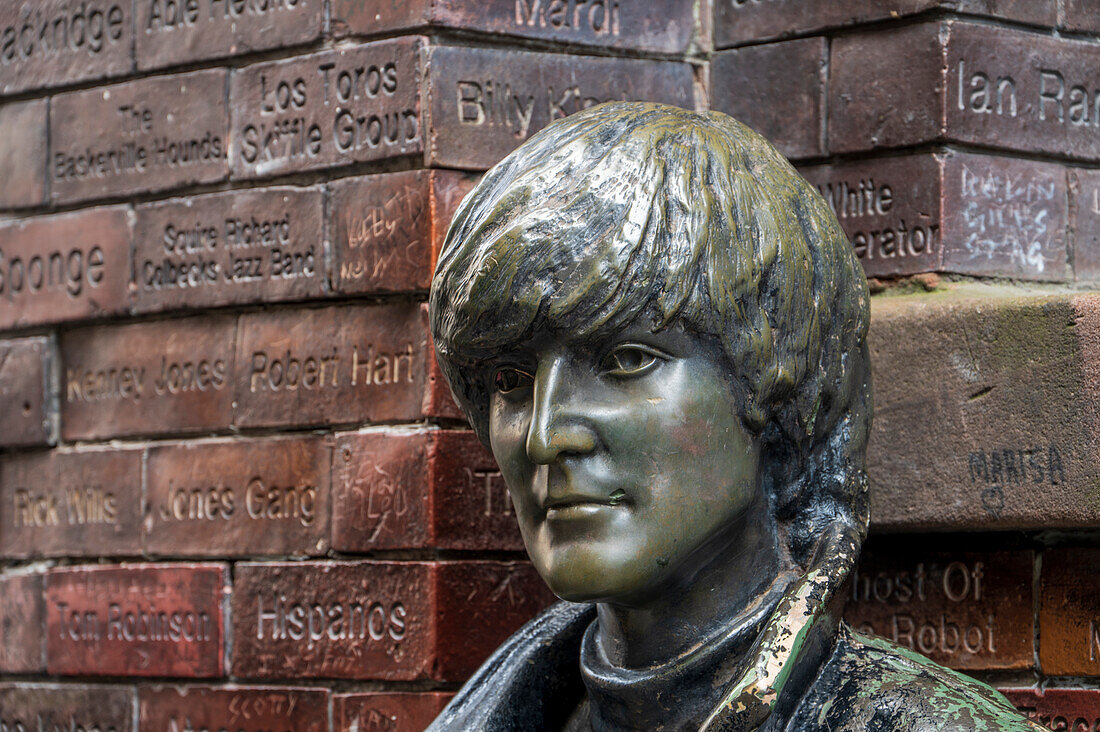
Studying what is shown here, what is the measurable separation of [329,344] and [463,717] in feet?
4.07

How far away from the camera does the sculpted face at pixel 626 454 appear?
213cm

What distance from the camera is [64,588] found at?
392 centimetres

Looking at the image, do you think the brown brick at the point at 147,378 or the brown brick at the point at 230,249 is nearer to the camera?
the brown brick at the point at 230,249

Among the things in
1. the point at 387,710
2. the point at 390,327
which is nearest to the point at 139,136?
the point at 390,327

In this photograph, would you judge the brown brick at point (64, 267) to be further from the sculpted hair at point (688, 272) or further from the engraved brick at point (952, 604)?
the engraved brick at point (952, 604)

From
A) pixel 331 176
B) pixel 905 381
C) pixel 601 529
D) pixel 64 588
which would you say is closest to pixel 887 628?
pixel 905 381

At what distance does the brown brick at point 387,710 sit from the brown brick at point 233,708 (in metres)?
0.05

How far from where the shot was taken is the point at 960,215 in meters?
3.18

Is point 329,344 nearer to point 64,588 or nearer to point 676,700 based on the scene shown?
point 64,588

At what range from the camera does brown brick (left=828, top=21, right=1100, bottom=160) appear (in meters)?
3.17

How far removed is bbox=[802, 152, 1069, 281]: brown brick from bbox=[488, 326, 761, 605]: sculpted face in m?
1.18

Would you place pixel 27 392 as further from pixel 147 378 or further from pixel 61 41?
pixel 61 41

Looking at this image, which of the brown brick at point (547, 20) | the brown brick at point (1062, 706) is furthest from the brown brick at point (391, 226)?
the brown brick at point (1062, 706)

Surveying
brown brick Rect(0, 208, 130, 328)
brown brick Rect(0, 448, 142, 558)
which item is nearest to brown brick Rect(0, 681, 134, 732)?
brown brick Rect(0, 448, 142, 558)
